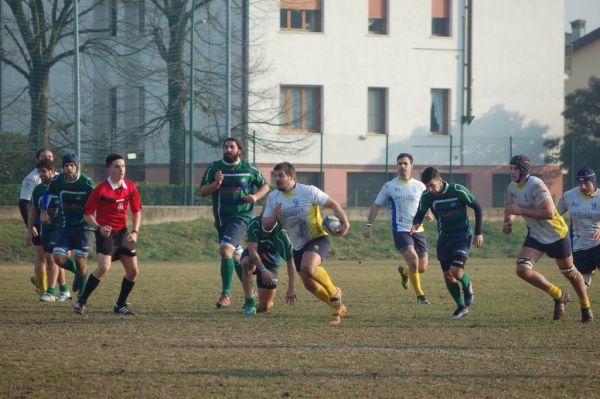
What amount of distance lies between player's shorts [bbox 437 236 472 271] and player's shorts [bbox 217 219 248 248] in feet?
8.69

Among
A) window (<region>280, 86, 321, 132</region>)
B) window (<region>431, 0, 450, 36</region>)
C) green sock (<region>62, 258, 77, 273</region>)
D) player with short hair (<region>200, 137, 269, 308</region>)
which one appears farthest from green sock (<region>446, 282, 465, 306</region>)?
window (<region>431, 0, 450, 36</region>)

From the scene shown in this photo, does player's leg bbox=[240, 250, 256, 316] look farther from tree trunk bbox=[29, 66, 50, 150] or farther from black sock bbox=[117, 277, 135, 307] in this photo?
tree trunk bbox=[29, 66, 50, 150]

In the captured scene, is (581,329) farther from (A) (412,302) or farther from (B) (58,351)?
(B) (58,351)

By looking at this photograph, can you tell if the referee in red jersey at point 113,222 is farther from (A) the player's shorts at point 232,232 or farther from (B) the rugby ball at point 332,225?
(B) the rugby ball at point 332,225

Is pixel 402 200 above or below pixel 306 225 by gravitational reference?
above

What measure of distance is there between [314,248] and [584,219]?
408cm

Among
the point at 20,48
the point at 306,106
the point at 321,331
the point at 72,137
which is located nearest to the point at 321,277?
the point at 321,331

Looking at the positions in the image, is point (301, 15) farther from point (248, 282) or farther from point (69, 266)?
point (248, 282)

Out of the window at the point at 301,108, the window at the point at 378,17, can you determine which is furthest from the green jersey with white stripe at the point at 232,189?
the window at the point at 378,17

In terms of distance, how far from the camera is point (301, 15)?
40.7 metres

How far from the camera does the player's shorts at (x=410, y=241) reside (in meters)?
15.9

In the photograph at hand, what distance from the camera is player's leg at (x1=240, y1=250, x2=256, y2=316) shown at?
13.4 metres

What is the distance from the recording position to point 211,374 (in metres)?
8.66

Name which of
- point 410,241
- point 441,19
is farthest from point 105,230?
point 441,19
